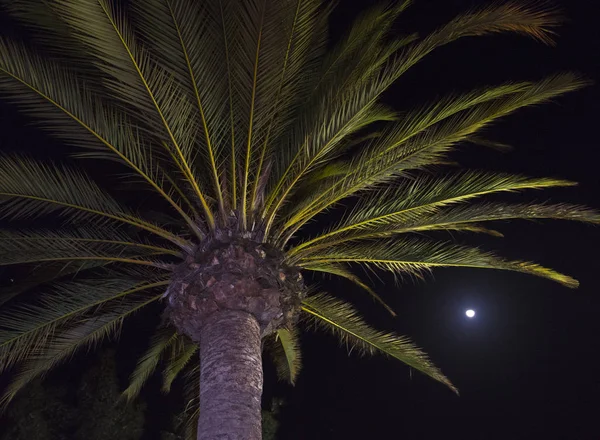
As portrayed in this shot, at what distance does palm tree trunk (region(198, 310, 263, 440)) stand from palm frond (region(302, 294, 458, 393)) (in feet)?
6.09

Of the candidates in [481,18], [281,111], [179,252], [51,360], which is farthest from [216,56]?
[51,360]

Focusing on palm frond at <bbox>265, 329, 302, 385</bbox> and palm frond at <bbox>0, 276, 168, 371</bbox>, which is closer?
palm frond at <bbox>0, 276, 168, 371</bbox>

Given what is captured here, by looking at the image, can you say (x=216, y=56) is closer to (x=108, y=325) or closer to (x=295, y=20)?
(x=295, y=20)

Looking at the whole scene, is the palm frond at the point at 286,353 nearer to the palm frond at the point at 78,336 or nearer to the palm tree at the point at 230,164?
the palm tree at the point at 230,164

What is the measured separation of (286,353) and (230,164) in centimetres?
329

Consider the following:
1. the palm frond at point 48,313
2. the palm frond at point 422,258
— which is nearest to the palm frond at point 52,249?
the palm frond at point 48,313

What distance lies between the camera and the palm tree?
6699 millimetres

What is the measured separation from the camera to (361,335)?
28.6 feet

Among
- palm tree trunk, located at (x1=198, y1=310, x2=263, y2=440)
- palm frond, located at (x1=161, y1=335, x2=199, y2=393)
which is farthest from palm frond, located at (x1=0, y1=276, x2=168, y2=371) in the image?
palm frond, located at (x1=161, y1=335, x2=199, y2=393)

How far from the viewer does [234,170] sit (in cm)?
732

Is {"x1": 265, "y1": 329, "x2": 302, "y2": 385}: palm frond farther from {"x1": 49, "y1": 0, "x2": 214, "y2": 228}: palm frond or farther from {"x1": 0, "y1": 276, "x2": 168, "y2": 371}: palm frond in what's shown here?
{"x1": 49, "y1": 0, "x2": 214, "y2": 228}: palm frond

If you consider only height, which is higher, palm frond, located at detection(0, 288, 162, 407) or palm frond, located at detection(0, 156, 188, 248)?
palm frond, located at detection(0, 156, 188, 248)

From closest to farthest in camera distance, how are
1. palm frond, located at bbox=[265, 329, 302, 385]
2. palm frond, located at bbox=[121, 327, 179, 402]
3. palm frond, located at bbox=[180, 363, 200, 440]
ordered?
1. palm frond, located at bbox=[180, 363, 200, 440]
2. palm frond, located at bbox=[121, 327, 179, 402]
3. palm frond, located at bbox=[265, 329, 302, 385]

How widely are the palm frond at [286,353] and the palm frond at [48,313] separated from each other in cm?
230
